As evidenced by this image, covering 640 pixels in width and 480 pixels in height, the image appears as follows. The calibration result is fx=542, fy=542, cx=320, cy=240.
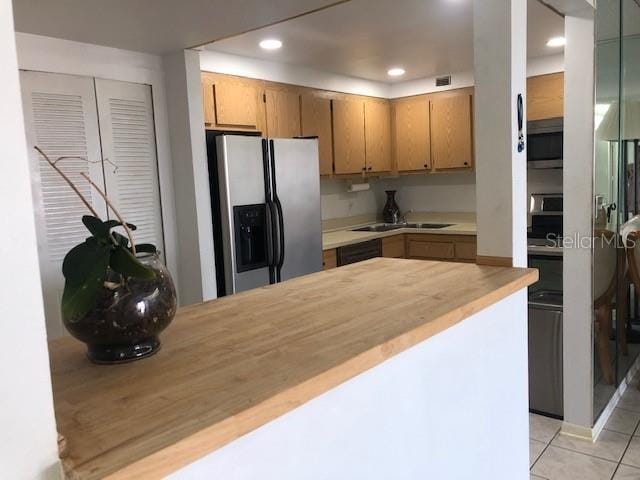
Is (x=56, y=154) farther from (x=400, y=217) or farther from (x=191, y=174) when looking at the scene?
(x=400, y=217)

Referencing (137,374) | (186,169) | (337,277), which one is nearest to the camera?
(137,374)

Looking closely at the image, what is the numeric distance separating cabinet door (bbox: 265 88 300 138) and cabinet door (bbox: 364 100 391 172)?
0.92 m

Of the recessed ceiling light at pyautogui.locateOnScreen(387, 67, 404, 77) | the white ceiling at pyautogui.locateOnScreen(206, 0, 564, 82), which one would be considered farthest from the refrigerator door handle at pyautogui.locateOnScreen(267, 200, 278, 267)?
the recessed ceiling light at pyautogui.locateOnScreen(387, 67, 404, 77)

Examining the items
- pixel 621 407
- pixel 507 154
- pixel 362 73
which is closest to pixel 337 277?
pixel 507 154

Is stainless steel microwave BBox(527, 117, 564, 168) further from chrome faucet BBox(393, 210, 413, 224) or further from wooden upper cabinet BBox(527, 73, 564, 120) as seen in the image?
chrome faucet BBox(393, 210, 413, 224)

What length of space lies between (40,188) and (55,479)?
2288 millimetres

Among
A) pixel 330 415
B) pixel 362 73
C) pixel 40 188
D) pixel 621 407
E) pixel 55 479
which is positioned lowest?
pixel 621 407

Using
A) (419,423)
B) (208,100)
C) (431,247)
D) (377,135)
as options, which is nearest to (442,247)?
(431,247)

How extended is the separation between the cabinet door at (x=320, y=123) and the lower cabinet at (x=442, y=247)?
999 millimetres

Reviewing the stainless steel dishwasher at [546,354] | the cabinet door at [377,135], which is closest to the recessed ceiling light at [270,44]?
the cabinet door at [377,135]

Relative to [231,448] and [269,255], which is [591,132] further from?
[231,448]

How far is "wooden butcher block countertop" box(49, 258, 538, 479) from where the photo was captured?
2.33ft

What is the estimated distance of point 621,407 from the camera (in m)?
3.15

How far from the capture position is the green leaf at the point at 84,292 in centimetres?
87
